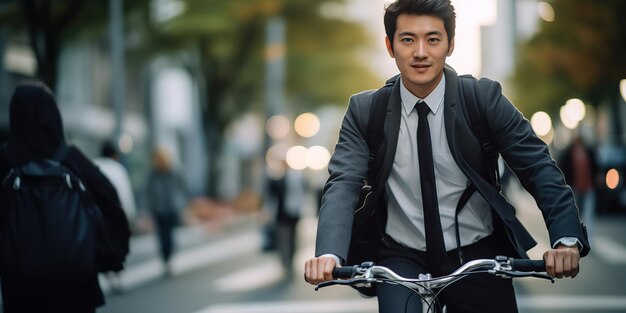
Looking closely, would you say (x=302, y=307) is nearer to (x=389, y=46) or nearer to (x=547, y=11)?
(x=389, y=46)

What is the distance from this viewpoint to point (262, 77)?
31.9 m

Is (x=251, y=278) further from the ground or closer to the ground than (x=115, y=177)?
closer to the ground

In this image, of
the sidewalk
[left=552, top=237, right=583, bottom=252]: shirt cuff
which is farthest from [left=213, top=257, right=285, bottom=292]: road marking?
[left=552, top=237, right=583, bottom=252]: shirt cuff

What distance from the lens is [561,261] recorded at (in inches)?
119

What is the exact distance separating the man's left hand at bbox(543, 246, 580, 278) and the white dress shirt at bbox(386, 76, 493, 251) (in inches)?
17.7

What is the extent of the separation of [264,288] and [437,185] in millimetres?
8247

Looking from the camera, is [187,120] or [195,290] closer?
[195,290]

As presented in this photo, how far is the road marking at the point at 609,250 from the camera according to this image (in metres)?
13.9

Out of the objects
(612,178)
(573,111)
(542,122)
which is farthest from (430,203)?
(542,122)

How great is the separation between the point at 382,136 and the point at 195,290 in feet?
27.6

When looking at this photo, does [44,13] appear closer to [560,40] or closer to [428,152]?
[428,152]

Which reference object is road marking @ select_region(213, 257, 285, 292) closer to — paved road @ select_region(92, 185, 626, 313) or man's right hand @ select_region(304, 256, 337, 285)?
paved road @ select_region(92, 185, 626, 313)

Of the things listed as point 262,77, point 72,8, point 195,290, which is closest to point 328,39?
point 262,77

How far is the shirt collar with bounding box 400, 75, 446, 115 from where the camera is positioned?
11.3 feet
